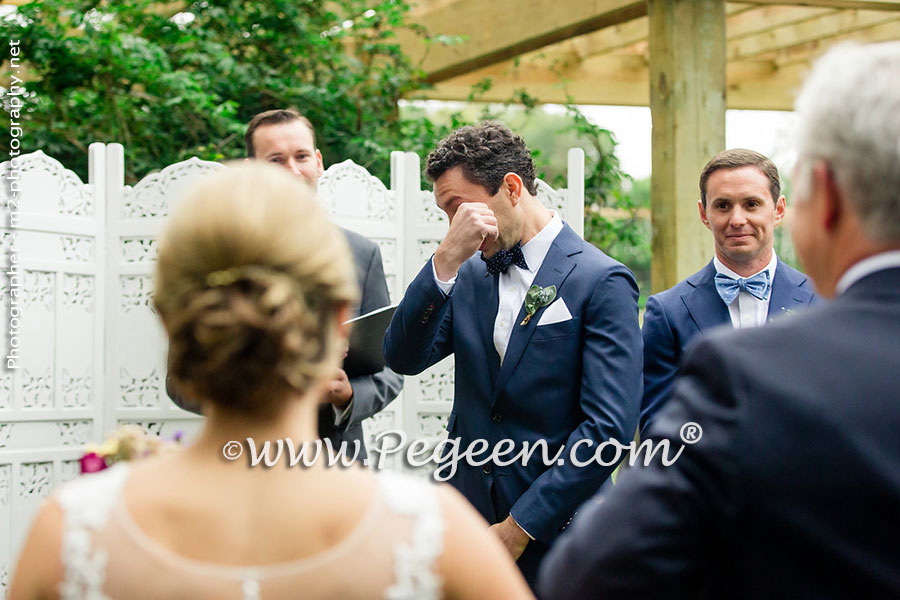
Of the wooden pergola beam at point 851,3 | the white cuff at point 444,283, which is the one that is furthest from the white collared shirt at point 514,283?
the wooden pergola beam at point 851,3

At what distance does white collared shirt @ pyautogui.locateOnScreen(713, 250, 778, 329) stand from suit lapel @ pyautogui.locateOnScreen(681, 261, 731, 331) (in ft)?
0.10

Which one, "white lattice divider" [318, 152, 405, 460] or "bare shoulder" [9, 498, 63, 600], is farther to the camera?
"white lattice divider" [318, 152, 405, 460]

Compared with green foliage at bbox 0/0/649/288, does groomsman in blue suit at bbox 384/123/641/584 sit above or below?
below

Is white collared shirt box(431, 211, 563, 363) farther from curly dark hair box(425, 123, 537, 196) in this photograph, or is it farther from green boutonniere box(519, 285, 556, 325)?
curly dark hair box(425, 123, 537, 196)

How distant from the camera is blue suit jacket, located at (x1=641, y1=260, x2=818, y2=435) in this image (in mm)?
3359

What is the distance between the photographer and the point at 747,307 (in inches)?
135

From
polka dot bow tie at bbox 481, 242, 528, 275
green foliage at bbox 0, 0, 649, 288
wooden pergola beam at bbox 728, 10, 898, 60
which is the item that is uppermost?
wooden pergola beam at bbox 728, 10, 898, 60

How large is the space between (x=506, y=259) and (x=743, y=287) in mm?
872

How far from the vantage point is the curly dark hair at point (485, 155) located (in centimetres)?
316

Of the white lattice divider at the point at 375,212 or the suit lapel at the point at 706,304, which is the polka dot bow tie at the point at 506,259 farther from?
the white lattice divider at the point at 375,212

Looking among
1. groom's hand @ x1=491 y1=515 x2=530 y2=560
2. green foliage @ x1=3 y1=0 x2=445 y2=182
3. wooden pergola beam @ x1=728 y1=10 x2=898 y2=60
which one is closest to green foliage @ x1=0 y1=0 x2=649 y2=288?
green foliage @ x1=3 y1=0 x2=445 y2=182

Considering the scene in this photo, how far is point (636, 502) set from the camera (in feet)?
4.38

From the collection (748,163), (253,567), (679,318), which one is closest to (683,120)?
(748,163)

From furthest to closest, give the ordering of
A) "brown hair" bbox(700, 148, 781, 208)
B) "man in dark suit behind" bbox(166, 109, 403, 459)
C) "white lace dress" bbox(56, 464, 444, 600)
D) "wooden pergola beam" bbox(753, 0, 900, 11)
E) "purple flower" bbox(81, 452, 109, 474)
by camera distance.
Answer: "wooden pergola beam" bbox(753, 0, 900, 11) → "brown hair" bbox(700, 148, 781, 208) → "man in dark suit behind" bbox(166, 109, 403, 459) → "purple flower" bbox(81, 452, 109, 474) → "white lace dress" bbox(56, 464, 444, 600)
